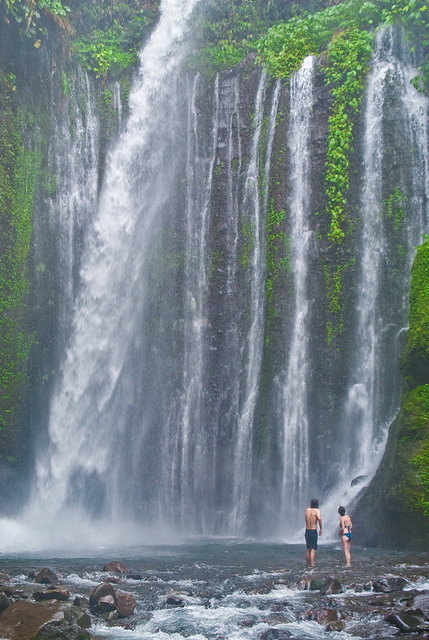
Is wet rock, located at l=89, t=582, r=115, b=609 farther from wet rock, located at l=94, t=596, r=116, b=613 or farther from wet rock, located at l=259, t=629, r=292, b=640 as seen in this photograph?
wet rock, located at l=259, t=629, r=292, b=640

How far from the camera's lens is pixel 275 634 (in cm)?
736

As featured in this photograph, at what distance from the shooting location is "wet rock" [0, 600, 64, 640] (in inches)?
286

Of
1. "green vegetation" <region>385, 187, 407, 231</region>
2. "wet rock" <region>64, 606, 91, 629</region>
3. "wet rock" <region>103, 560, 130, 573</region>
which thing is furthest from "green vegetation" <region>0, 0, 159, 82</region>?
"wet rock" <region>64, 606, 91, 629</region>

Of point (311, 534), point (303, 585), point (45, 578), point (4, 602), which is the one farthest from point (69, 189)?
point (303, 585)

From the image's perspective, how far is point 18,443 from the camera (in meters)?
17.2

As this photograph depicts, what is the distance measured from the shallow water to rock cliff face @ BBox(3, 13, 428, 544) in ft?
12.1

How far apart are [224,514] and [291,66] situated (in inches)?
517

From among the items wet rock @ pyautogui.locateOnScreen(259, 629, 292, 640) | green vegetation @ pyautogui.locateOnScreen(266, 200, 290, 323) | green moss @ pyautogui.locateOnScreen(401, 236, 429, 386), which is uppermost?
green vegetation @ pyautogui.locateOnScreen(266, 200, 290, 323)

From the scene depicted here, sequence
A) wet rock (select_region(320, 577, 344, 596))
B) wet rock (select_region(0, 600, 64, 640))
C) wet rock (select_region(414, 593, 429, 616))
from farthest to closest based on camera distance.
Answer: wet rock (select_region(320, 577, 344, 596)) < wet rock (select_region(414, 593, 429, 616)) < wet rock (select_region(0, 600, 64, 640))

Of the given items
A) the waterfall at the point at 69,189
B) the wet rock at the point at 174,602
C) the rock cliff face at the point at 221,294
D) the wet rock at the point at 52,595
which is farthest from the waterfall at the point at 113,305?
the wet rock at the point at 174,602

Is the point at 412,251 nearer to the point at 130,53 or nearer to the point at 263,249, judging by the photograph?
the point at 263,249

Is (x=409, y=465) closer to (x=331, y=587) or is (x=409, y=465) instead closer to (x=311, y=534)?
(x=311, y=534)

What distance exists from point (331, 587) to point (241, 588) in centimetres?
136

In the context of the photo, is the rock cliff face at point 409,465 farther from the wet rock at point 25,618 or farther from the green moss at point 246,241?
the wet rock at point 25,618
